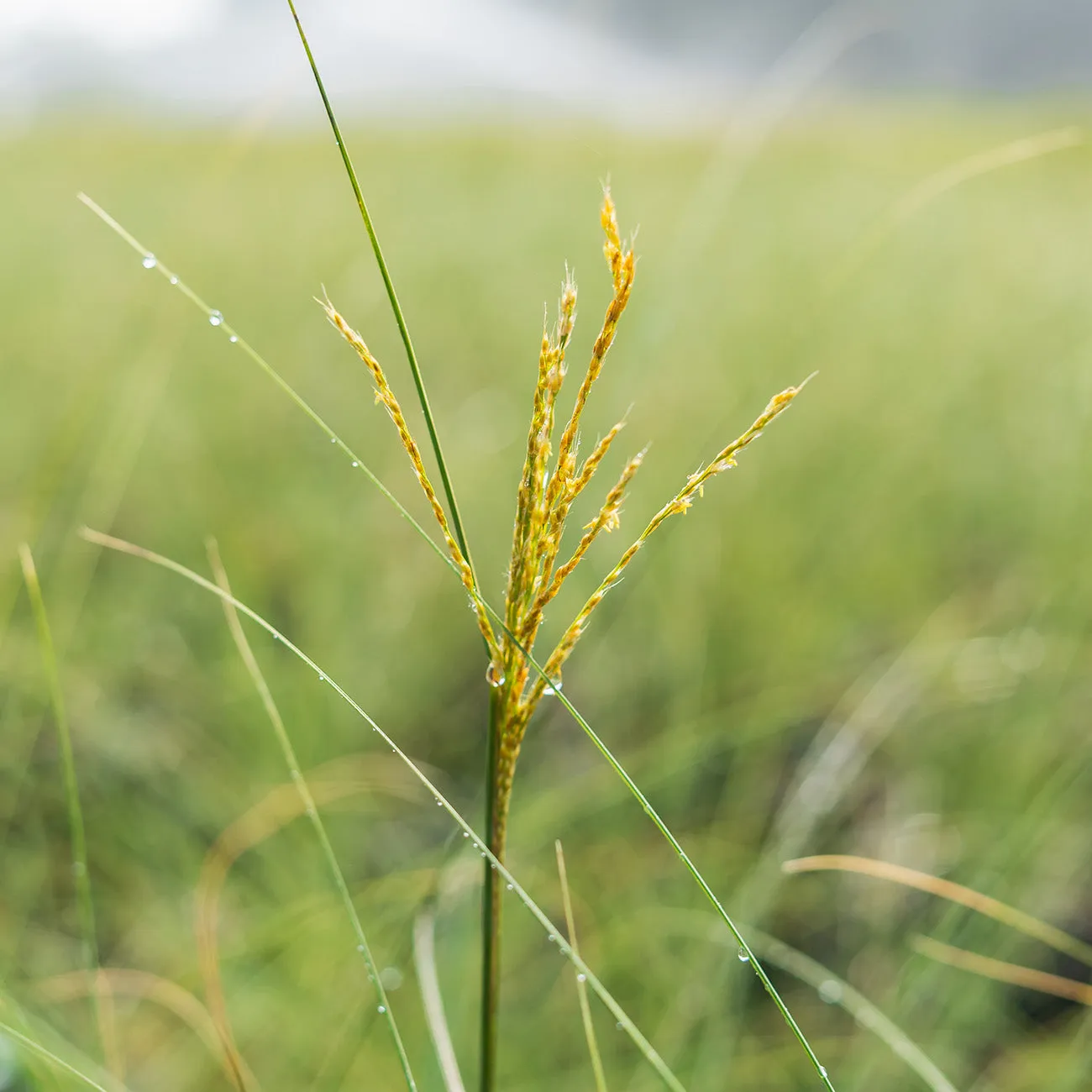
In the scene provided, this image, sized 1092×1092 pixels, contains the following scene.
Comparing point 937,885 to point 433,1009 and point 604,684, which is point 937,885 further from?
point 604,684

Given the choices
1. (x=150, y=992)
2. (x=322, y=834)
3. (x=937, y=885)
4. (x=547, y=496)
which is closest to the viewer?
(x=547, y=496)

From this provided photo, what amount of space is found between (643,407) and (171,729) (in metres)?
1.22

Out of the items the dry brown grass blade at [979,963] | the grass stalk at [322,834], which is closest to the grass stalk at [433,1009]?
the grass stalk at [322,834]

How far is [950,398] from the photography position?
89.8 inches

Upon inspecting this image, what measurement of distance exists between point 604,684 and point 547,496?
1.08 m

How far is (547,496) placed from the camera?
0.36 metres

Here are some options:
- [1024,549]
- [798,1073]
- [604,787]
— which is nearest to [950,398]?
[1024,549]

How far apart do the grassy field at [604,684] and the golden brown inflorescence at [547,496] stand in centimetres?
32

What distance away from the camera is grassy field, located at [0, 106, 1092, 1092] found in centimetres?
95

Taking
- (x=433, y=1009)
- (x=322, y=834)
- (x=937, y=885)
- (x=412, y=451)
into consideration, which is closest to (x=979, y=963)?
(x=937, y=885)

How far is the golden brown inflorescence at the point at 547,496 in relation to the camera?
346 mm

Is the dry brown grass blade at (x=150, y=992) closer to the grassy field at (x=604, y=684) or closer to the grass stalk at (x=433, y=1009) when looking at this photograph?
the grassy field at (x=604, y=684)

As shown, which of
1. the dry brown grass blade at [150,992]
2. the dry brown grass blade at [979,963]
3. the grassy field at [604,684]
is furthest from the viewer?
the grassy field at [604,684]

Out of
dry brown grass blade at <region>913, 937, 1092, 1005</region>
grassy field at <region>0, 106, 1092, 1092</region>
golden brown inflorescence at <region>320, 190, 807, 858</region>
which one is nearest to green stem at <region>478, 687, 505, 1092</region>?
golden brown inflorescence at <region>320, 190, 807, 858</region>
